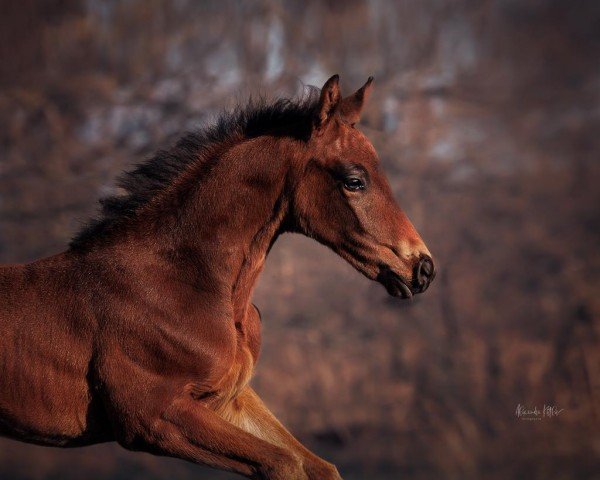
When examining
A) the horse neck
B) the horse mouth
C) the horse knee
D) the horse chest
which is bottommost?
the horse knee

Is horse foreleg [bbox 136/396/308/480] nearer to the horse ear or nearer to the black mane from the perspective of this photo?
the black mane

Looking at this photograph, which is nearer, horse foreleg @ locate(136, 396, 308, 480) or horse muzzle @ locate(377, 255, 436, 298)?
horse foreleg @ locate(136, 396, 308, 480)

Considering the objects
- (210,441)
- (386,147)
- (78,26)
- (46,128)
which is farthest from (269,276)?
(210,441)

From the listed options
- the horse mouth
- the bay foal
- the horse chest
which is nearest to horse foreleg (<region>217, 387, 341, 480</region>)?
the bay foal

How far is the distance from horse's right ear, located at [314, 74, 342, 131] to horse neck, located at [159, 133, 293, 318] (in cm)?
17

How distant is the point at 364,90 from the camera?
4121mm

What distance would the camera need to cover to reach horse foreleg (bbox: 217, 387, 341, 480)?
3873 millimetres

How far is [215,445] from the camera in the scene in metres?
3.54

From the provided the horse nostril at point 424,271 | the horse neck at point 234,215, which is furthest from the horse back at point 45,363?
the horse nostril at point 424,271

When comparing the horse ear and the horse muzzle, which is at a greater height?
the horse ear

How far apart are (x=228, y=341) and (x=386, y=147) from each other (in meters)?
4.45

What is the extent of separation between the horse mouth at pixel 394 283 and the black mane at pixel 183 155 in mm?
800

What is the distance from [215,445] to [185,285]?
717 millimetres

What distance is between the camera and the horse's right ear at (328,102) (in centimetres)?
381
